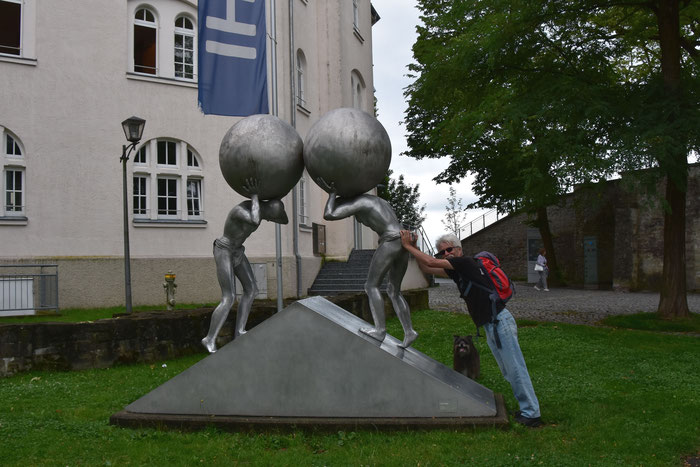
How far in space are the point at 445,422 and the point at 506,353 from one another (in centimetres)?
90

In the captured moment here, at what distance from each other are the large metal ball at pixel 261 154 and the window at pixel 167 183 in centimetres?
1121

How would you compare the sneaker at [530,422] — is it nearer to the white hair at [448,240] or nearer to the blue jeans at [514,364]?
the blue jeans at [514,364]

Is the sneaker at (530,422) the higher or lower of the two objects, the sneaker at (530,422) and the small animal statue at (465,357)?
the lower

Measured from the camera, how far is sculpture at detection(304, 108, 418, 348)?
6.15 m

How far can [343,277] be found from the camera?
67.2 ft

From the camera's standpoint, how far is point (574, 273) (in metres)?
33.4

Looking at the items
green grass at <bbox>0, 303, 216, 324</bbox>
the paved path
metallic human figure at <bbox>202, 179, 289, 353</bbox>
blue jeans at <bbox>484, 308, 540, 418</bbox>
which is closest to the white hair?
blue jeans at <bbox>484, 308, 540, 418</bbox>

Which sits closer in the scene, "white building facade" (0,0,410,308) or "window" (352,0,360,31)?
"white building facade" (0,0,410,308)

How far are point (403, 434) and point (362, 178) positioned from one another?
242 centimetres

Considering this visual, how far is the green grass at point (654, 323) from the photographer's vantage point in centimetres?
1392

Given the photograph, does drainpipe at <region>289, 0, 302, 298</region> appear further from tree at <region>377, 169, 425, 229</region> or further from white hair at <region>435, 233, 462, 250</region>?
tree at <region>377, 169, 425, 229</region>

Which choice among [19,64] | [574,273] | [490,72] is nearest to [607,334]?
[490,72]

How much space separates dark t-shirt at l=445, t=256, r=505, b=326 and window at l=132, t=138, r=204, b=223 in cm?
1256

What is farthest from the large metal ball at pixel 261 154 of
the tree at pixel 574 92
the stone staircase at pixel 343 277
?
the stone staircase at pixel 343 277
